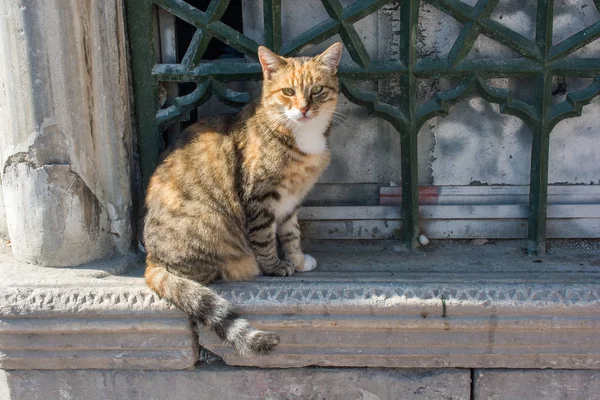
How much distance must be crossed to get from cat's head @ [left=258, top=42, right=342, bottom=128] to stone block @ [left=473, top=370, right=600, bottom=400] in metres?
1.34

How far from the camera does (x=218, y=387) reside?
262cm

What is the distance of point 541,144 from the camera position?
2.80 meters

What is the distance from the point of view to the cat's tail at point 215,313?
239 cm

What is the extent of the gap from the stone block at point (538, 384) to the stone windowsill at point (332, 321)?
0.16 ft

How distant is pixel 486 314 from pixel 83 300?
167cm

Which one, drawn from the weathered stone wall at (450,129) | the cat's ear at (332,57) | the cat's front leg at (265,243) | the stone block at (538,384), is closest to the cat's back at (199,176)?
the cat's front leg at (265,243)

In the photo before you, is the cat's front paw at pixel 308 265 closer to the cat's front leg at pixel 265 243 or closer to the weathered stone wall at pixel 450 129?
the cat's front leg at pixel 265 243

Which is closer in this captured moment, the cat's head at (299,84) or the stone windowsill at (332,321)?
the stone windowsill at (332,321)

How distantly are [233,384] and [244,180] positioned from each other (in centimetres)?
90

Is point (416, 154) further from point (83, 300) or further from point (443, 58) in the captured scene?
point (83, 300)

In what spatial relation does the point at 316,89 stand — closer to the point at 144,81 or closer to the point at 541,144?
the point at 144,81

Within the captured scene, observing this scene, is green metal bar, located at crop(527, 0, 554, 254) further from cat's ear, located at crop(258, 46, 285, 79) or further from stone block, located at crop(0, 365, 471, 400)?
cat's ear, located at crop(258, 46, 285, 79)

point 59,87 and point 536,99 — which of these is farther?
point 536,99

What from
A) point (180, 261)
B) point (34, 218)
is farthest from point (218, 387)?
point (34, 218)
